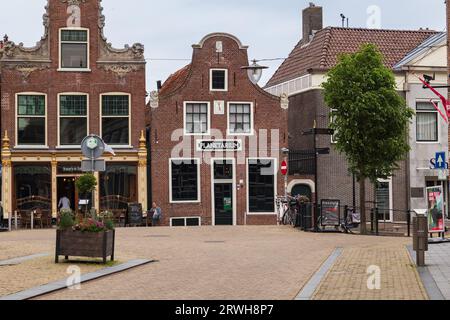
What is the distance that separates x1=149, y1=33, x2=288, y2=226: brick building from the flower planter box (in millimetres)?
21985

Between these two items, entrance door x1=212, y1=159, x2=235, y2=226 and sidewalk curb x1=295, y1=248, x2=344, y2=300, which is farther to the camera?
entrance door x1=212, y1=159, x2=235, y2=226

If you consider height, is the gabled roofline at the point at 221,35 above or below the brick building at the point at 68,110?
above

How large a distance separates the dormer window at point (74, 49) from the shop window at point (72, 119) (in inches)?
59.7

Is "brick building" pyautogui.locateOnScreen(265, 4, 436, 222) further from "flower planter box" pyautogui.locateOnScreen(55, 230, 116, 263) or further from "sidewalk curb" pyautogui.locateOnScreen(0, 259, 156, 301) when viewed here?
"flower planter box" pyautogui.locateOnScreen(55, 230, 116, 263)

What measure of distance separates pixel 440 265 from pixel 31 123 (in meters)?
25.4

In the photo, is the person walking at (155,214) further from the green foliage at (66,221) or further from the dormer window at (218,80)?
the green foliage at (66,221)

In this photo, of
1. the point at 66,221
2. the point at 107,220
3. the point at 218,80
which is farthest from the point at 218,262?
the point at 218,80

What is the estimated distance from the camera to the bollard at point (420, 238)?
1661cm

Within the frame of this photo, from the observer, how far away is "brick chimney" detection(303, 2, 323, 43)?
4697 cm

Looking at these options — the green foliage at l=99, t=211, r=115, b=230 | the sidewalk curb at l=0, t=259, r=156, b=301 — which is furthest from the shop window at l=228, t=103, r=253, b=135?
the green foliage at l=99, t=211, r=115, b=230

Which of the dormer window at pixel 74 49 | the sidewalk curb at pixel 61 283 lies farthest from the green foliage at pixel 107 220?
the dormer window at pixel 74 49

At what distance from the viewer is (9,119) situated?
38.2m

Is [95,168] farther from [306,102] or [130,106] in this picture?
[306,102]

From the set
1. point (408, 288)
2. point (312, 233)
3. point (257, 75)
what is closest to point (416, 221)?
point (408, 288)
